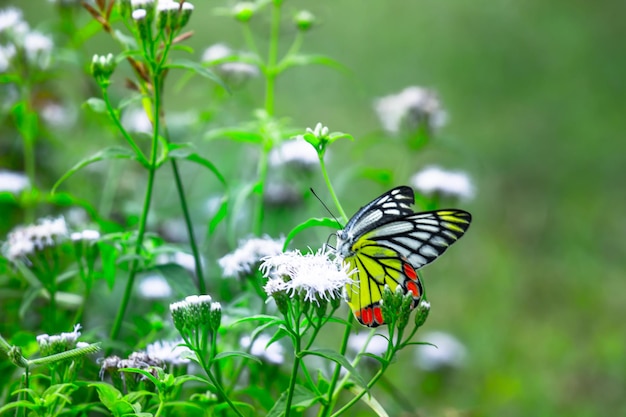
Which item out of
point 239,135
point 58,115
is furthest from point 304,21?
point 58,115

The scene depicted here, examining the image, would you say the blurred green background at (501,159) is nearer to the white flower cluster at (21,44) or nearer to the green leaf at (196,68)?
the white flower cluster at (21,44)

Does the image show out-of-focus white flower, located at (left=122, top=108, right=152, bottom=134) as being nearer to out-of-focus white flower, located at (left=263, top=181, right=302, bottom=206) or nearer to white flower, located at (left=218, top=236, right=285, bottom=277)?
out-of-focus white flower, located at (left=263, top=181, right=302, bottom=206)

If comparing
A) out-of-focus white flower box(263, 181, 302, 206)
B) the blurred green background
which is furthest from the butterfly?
out-of-focus white flower box(263, 181, 302, 206)

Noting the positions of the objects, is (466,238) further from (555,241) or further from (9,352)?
(9,352)

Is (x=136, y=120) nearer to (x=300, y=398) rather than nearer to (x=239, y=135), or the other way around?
(x=239, y=135)

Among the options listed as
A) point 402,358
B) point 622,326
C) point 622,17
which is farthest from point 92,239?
point 622,17

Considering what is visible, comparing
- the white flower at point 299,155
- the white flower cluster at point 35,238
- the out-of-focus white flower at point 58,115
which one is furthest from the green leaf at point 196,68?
the out-of-focus white flower at point 58,115
